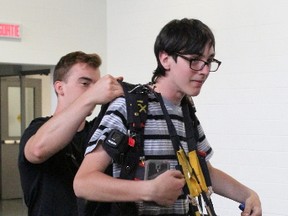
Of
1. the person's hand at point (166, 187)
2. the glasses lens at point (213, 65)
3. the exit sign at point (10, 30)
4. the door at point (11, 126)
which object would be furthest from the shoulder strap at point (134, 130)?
the door at point (11, 126)

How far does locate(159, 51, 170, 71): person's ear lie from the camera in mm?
1712

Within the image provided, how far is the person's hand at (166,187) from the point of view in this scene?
137 centimetres

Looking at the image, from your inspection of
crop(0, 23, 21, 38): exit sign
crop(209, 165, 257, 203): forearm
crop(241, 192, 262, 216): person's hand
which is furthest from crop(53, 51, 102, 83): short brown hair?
crop(0, 23, 21, 38): exit sign

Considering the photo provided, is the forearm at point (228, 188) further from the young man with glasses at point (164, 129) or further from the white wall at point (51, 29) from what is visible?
→ the white wall at point (51, 29)

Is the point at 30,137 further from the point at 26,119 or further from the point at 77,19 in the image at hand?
the point at 26,119

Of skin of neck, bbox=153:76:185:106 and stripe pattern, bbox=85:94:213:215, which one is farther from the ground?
skin of neck, bbox=153:76:185:106

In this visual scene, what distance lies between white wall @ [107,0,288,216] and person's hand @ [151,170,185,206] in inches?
143

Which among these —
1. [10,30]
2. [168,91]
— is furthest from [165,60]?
[10,30]

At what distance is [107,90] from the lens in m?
1.62

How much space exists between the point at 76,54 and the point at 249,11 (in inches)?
121

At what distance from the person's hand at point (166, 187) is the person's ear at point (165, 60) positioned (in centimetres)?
45

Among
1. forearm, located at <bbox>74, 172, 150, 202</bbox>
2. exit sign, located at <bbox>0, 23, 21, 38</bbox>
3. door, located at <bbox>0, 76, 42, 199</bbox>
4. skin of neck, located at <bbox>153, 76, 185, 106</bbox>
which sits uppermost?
exit sign, located at <bbox>0, 23, 21, 38</bbox>

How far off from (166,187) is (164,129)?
28cm

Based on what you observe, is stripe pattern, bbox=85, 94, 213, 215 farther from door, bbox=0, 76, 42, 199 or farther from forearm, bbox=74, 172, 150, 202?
door, bbox=0, 76, 42, 199
